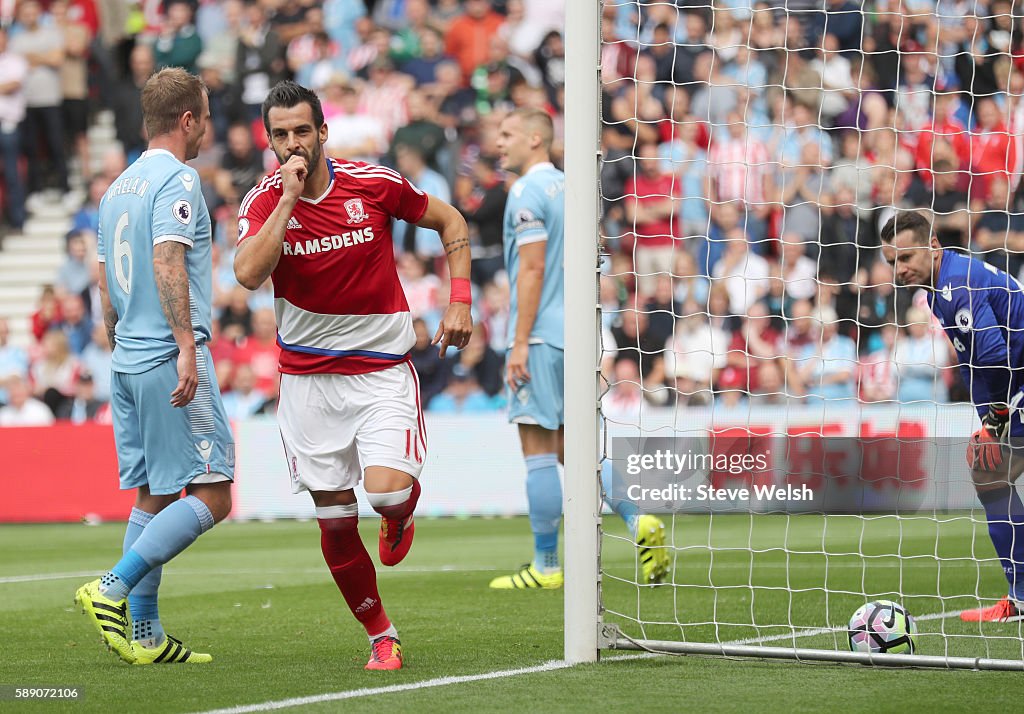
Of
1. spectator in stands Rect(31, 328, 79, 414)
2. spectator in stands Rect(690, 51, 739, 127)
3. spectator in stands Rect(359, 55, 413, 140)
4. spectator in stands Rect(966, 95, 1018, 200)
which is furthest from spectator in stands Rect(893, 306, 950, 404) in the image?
spectator in stands Rect(31, 328, 79, 414)

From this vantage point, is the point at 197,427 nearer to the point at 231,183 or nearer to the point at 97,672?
the point at 97,672

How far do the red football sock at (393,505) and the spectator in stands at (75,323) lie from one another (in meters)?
12.2

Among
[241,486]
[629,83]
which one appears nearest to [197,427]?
[241,486]

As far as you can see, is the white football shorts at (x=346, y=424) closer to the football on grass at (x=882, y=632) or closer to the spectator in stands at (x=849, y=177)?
the football on grass at (x=882, y=632)

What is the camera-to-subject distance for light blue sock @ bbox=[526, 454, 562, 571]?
8.38 m

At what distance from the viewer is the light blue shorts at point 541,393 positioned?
27.5 ft

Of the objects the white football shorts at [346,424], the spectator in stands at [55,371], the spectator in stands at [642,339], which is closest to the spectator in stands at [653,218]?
the spectator in stands at [642,339]

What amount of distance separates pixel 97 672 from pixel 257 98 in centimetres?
1444

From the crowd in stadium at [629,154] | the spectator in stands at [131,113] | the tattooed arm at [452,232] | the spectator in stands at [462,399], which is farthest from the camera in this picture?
the spectator in stands at [131,113]

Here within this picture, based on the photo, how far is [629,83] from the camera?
16797 mm

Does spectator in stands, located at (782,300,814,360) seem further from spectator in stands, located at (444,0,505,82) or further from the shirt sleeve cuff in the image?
the shirt sleeve cuff

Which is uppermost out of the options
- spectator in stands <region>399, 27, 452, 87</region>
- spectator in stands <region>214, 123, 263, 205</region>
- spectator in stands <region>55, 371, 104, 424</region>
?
spectator in stands <region>399, 27, 452, 87</region>

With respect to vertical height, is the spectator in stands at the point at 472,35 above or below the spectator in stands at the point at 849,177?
above

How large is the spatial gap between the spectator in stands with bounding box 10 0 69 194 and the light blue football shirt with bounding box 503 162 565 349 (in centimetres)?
1288
